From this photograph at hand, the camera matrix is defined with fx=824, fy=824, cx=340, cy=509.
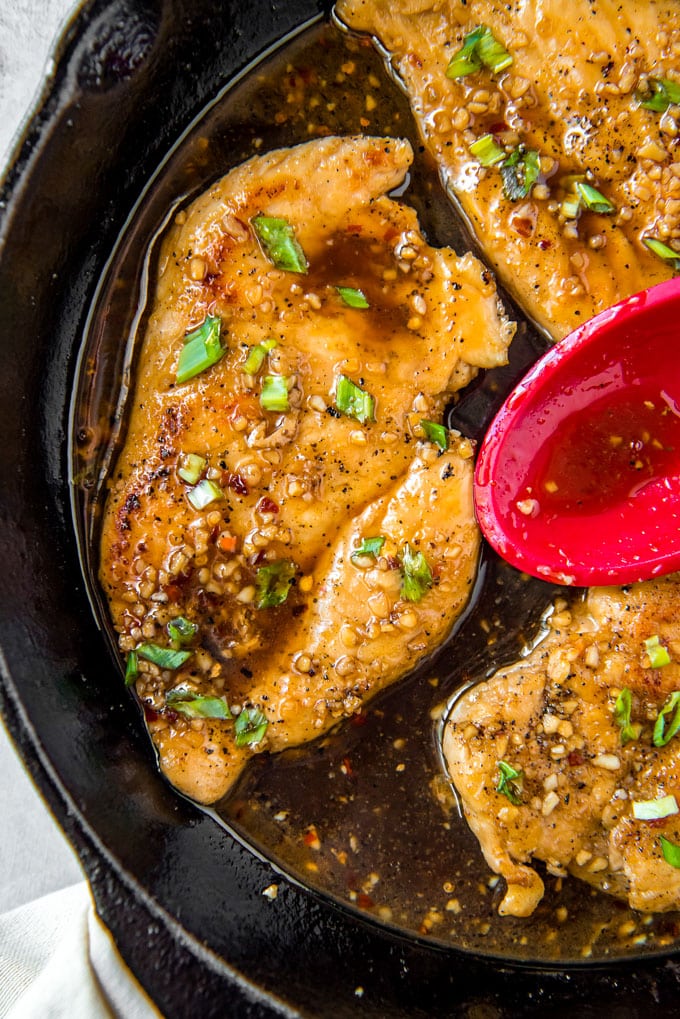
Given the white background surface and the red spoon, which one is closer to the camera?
the red spoon

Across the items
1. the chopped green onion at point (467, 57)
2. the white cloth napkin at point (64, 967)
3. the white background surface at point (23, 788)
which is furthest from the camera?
the white background surface at point (23, 788)

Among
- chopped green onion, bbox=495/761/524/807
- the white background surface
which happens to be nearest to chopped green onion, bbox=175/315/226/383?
the white background surface

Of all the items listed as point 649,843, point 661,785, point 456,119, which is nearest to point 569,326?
point 456,119

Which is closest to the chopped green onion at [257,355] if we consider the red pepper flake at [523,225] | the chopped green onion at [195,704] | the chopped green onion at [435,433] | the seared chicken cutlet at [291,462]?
the seared chicken cutlet at [291,462]

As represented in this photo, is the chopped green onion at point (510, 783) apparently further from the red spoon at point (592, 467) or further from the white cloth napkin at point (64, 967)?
the white cloth napkin at point (64, 967)

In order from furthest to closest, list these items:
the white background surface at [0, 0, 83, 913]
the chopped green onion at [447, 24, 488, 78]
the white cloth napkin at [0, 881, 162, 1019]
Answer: the white background surface at [0, 0, 83, 913] < the chopped green onion at [447, 24, 488, 78] < the white cloth napkin at [0, 881, 162, 1019]

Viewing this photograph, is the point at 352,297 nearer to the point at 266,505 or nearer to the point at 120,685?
the point at 266,505

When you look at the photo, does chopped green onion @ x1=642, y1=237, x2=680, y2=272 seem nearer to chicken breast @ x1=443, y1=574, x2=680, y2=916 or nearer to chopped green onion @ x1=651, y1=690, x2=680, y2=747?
chicken breast @ x1=443, y1=574, x2=680, y2=916

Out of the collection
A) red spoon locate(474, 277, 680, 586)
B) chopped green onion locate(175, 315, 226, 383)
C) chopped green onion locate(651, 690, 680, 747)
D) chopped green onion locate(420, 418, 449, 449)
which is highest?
chopped green onion locate(175, 315, 226, 383)
